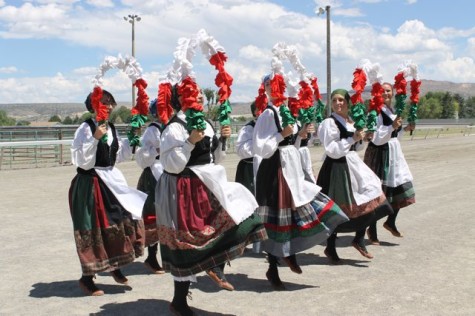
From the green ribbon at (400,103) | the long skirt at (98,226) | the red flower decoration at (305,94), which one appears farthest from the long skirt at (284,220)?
the green ribbon at (400,103)

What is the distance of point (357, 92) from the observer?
22.3 ft

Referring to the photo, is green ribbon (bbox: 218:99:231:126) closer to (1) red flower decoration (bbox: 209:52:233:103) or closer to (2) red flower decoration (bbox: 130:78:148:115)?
(1) red flower decoration (bbox: 209:52:233:103)

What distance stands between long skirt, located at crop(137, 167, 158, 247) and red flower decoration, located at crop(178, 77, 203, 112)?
1.63 m

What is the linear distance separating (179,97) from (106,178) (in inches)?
55.1

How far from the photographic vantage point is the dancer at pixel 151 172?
6.45 meters

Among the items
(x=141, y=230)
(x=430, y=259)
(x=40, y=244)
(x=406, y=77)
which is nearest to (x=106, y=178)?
(x=141, y=230)

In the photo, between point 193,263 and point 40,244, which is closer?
point 193,263

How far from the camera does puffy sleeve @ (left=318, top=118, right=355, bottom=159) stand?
6.59 metres

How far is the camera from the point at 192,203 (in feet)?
15.4

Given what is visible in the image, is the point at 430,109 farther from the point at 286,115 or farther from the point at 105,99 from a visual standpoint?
the point at 105,99

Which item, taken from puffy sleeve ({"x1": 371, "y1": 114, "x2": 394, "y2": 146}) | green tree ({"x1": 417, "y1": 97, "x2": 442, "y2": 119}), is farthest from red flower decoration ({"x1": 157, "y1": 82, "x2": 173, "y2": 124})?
green tree ({"x1": 417, "y1": 97, "x2": 442, "y2": 119})

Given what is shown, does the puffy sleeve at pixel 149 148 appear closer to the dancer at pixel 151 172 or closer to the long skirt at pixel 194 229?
the dancer at pixel 151 172

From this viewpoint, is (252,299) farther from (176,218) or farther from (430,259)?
(430,259)

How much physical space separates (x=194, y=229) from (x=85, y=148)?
1559 millimetres
